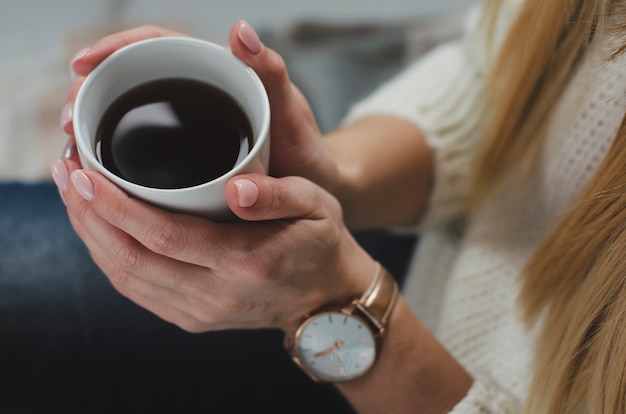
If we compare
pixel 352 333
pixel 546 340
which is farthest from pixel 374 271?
pixel 546 340

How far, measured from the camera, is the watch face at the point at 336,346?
21.6 inches

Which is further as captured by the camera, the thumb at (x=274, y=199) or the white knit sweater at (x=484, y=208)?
the white knit sweater at (x=484, y=208)

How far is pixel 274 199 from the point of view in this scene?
0.43 metres

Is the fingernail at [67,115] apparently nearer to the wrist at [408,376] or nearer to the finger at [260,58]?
the finger at [260,58]

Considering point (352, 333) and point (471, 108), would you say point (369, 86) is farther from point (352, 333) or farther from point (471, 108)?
point (352, 333)

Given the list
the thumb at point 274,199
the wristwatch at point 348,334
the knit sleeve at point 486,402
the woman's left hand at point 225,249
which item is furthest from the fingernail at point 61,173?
the knit sleeve at point 486,402

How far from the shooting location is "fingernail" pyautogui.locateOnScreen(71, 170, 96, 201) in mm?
398

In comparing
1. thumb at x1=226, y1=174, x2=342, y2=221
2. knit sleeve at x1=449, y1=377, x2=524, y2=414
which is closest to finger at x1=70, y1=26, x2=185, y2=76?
thumb at x1=226, y1=174, x2=342, y2=221

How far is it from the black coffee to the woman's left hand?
0.12 feet

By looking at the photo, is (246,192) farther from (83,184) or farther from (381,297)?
(381,297)

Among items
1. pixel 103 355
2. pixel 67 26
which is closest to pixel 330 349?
pixel 103 355

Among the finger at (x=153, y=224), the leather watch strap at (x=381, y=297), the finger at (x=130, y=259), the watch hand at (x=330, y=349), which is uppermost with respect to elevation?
the finger at (x=153, y=224)

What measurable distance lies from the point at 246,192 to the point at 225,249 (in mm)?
Answer: 58

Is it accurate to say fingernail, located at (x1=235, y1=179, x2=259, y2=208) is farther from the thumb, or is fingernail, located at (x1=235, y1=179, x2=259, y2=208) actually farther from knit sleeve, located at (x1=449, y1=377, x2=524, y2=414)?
knit sleeve, located at (x1=449, y1=377, x2=524, y2=414)
